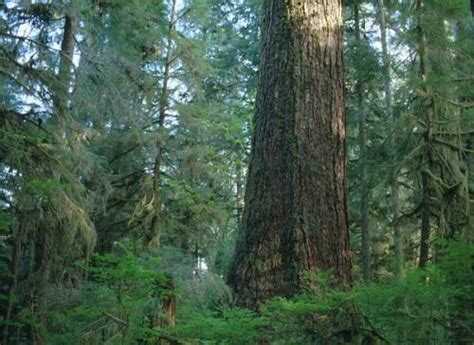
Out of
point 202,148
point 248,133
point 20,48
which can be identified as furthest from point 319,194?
point 248,133

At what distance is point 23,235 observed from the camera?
6.36 m

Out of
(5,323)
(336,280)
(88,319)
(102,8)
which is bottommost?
(5,323)

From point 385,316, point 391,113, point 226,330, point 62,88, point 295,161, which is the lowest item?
point 226,330

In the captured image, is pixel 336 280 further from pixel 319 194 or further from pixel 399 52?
A: pixel 399 52

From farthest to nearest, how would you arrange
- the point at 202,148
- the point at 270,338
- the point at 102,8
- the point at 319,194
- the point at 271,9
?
the point at 202,148 → the point at 102,8 → the point at 271,9 → the point at 319,194 → the point at 270,338

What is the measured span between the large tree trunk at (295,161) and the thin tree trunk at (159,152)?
589cm

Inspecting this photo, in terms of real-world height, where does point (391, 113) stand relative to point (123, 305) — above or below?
above

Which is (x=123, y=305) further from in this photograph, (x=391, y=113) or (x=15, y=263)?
(x=391, y=113)

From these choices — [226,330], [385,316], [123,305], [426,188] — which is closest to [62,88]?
[123,305]

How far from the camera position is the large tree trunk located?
3895mm

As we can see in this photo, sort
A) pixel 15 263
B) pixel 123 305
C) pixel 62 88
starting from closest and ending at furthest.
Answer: pixel 123 305, pixel 62 88, pixel 15 263

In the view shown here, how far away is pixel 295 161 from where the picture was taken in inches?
162

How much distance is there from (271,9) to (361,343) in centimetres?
307

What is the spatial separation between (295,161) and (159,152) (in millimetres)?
6663
